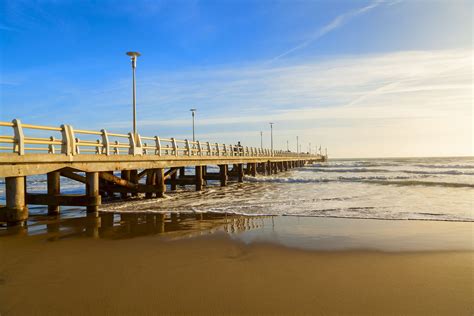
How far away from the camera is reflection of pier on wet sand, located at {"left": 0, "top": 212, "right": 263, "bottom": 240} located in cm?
782

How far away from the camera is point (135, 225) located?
29.2 feet

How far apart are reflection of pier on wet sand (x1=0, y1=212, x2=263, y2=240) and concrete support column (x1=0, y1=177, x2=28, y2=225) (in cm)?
25

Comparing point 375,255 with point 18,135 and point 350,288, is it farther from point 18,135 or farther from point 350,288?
point 18,135

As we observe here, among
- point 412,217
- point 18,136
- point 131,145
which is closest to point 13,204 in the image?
point 18,136

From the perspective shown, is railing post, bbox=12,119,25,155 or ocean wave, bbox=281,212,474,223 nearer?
railing post, bbox=12,119,25,155

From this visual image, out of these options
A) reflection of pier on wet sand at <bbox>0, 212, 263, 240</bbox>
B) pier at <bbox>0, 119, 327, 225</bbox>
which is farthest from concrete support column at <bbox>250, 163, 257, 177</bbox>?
reflection of pier on wet sand at <bbox>0, 212, 263, 240</bbox>

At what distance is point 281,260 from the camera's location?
5516 millimetres

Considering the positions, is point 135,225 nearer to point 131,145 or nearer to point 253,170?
point 131,145

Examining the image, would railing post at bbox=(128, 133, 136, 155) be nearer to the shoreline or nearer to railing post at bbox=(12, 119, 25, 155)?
railing post at bbox=(12, 119, 25, 155)

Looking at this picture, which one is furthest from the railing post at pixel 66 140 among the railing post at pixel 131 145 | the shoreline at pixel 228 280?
the shoreline at pixel 228 280

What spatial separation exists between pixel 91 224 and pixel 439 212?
10180 mm

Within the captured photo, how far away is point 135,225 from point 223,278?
4.91 m

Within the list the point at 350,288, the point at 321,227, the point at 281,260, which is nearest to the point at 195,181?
the point at 321,227

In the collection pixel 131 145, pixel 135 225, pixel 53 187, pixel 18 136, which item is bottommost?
pixel 135 225
